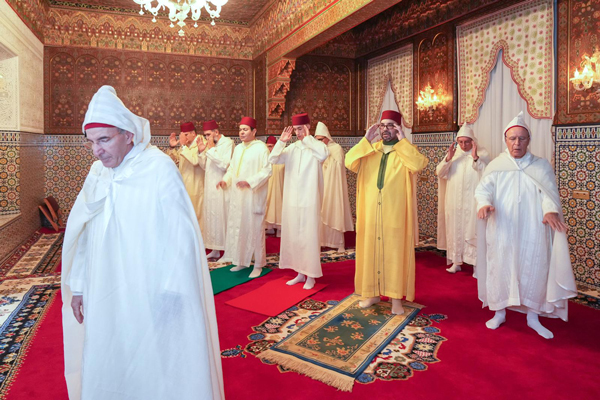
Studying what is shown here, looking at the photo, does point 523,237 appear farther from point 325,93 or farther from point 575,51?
point 325,93

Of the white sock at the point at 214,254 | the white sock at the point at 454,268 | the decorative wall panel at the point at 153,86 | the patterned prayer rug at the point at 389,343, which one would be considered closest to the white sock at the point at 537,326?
the patterned prayer rug at the point at 389,343

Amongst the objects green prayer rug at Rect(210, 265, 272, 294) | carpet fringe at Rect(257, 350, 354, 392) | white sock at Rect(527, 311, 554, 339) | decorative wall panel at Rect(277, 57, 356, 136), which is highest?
decorative wall panel at Rect(277, 57, 356, 136)

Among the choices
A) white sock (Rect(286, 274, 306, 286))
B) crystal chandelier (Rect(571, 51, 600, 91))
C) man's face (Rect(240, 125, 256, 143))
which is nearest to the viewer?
crystal chandelier (Rect(571, 51, 600, 91))

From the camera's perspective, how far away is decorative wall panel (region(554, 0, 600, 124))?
443 cm

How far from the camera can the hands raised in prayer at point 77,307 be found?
6.45ft

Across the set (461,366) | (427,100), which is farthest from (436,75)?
(461,366)


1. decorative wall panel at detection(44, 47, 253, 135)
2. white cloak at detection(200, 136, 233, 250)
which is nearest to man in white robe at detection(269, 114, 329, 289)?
white cloak at detection(200, 136, 233, 250)

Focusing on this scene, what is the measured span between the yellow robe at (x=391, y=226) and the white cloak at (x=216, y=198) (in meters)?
2.26

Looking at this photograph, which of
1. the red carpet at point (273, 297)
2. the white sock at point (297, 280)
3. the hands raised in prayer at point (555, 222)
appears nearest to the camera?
the hands raised in prayer at point (555, 222)

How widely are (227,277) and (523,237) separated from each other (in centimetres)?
290

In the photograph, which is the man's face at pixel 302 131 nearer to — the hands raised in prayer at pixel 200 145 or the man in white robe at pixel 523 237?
the hands raised in prayer at pixel 200 145

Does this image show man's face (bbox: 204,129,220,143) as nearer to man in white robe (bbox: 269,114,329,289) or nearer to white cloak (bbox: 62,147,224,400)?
man in white robe (bbox: 269,114,329,289)

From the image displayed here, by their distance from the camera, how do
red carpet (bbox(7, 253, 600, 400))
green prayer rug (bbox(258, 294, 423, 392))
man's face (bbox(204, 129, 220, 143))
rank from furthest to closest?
man's face (bbox(204, 129, 220, 143)) → green prayer rug (bbox(258, 294, 423, 392)) → red carpet (bbox(7, 253, 600, 400))

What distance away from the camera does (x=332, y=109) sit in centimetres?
884
